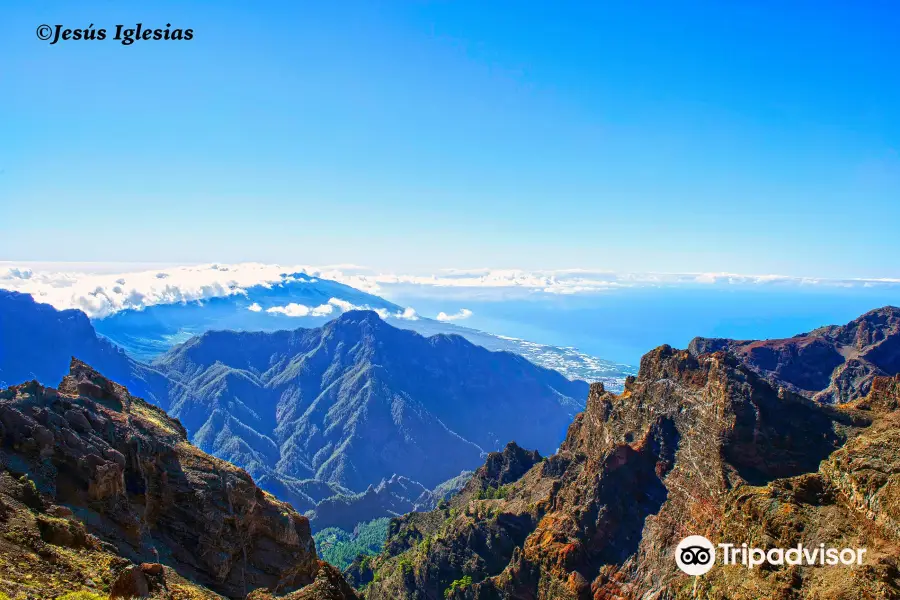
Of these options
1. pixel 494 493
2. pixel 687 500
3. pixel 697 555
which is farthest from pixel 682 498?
pixel 494 493

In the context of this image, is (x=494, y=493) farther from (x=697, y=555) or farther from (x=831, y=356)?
(x=831, y=356)

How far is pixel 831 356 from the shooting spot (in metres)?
114

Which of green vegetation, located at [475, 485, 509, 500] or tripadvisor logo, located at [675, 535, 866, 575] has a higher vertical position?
tripadvisor logo, located at [675, 535, 866, 575]

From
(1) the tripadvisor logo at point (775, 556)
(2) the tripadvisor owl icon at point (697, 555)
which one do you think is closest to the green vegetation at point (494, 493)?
(2) the tripadvisor owl icon at point (697, 555)

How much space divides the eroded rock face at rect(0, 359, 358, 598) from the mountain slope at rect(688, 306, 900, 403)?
304 feet

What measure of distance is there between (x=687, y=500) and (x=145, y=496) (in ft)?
160

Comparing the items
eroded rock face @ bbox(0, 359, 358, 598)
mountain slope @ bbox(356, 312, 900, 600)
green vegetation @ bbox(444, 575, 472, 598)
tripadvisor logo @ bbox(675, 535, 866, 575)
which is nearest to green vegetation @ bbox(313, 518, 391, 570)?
mountain slope @ bbox(356, 312, 900, 600)

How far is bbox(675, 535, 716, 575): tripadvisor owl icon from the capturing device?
27.4m

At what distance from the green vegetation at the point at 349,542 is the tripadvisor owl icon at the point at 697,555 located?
109935 millimetres

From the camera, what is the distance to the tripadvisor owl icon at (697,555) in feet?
89.8

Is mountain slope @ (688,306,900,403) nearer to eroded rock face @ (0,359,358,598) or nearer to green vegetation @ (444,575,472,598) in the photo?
green vegetation @ (444,575,472,598)

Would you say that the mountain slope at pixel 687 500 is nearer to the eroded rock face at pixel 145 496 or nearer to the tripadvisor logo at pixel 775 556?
the tripadvisor logo at pixel 775 556

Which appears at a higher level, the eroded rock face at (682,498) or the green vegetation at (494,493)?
the eroded rock face at (682,498)

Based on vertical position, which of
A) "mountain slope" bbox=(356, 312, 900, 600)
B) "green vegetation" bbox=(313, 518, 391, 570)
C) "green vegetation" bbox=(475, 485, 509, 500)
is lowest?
"green vegetation" bbox=(313, 518, 391, 570)
